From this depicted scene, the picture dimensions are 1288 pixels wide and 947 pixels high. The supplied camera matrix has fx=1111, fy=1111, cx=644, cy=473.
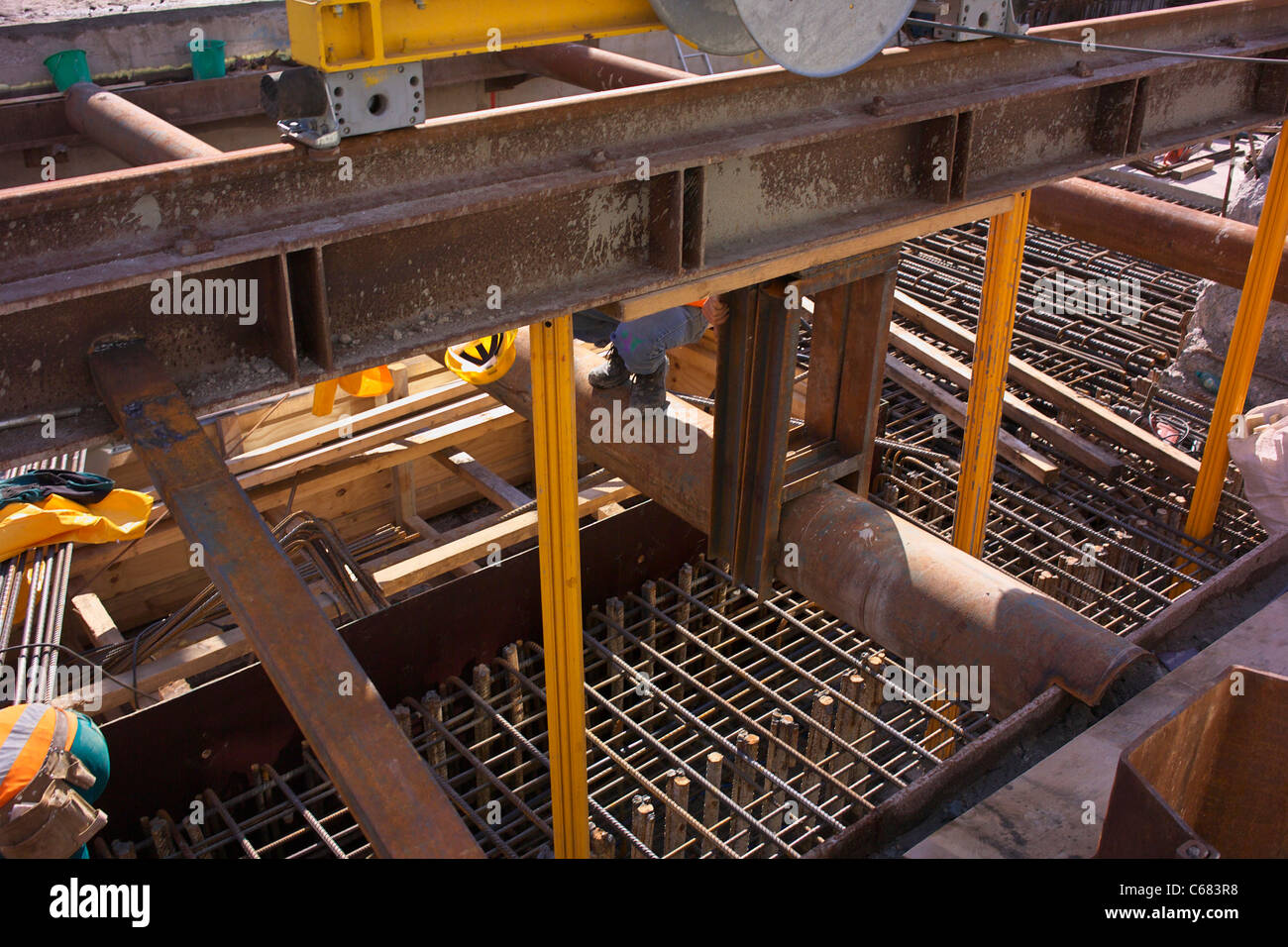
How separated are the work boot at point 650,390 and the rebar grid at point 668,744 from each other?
1125mm

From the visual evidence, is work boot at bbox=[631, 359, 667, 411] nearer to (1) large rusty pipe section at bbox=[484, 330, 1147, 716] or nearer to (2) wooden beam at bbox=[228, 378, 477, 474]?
(1) large rusty pipe section at bbox=[484, 330, 1147, 716]

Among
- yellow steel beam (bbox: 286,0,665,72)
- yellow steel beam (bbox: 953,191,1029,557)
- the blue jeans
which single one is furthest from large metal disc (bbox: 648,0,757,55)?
yellow steel beam (bbox: 953,191,1029,557)

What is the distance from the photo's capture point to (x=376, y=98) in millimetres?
3049

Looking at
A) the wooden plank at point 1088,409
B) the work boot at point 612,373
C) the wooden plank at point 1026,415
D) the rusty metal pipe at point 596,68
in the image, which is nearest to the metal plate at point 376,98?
the rusty metal pipe at point 596,68

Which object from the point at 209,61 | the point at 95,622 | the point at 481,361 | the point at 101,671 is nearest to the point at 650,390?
the point at 481,361

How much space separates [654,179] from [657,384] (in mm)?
1740

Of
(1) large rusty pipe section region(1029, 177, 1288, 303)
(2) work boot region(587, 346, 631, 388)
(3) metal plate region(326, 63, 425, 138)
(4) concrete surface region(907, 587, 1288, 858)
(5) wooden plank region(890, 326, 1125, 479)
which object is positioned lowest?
(5) wooden plank region(890, 326, 1125, 479)

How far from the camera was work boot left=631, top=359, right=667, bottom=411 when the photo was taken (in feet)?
17.4

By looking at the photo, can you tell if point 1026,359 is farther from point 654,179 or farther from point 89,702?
point 89,702

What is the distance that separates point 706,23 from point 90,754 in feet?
10.5

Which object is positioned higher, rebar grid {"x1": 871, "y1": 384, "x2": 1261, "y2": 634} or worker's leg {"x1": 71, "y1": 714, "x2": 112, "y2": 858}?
worker's leg {"x1": 71, "y1": 714, "x2": 112, "y2": 858}

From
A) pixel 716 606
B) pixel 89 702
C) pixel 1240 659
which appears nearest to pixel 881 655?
pixel 716 606

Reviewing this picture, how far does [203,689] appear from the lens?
4816 millimetres

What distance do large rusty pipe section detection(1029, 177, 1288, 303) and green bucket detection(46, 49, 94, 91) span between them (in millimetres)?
5540
